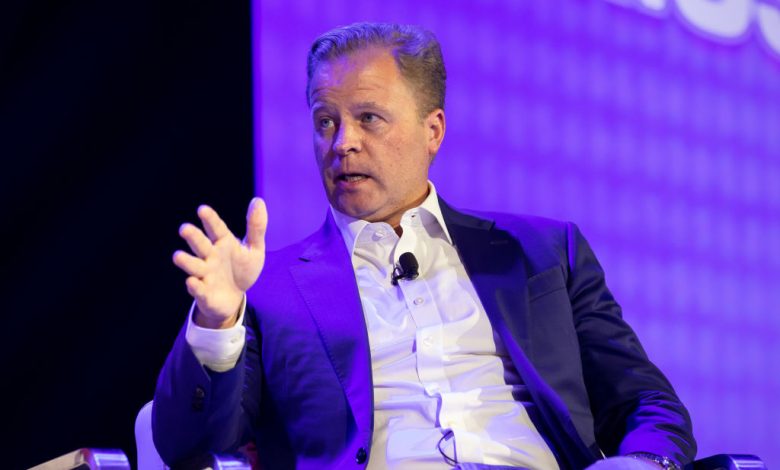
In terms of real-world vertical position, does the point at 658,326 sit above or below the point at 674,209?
below

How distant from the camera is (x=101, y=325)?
2.47m

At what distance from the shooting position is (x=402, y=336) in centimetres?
210

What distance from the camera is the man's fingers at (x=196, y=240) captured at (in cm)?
158

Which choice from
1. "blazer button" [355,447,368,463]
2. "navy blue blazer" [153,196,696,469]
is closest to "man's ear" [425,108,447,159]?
"navy blue blazer" [153,196,696,469]

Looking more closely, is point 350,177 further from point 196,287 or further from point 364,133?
point 196,287

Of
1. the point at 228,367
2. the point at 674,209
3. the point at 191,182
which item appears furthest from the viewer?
the point at 674,209

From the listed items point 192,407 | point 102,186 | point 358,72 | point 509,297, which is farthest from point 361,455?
point 102,186

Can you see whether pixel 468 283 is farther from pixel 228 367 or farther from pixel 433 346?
pixel 228 367

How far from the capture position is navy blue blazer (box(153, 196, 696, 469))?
6.55 ft

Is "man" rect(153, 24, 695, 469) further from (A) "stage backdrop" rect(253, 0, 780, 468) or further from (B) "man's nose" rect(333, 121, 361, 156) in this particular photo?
(A) "stage backdrop" rect(253, 0, 780, 468)

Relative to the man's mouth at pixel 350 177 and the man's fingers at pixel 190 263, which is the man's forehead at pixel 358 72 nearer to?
the man's mouth at pixel 350 177

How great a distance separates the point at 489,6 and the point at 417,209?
923 millimetres

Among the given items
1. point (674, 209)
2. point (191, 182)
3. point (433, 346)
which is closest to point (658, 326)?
point (674, 209)

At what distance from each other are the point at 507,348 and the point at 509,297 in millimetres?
126
